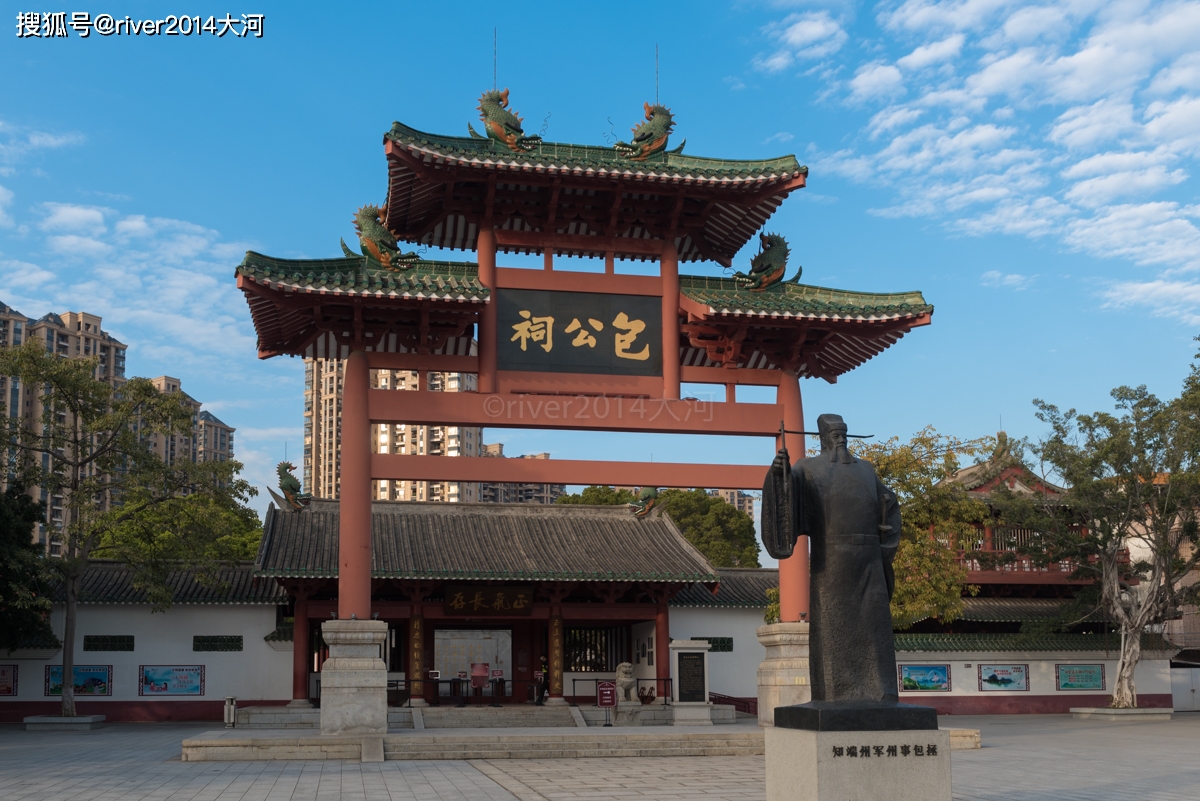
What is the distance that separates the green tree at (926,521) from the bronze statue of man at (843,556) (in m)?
17.2

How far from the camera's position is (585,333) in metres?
17.0

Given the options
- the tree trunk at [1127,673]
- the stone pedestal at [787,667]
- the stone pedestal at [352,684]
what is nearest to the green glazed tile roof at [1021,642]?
the tree trunk at [1127,673]

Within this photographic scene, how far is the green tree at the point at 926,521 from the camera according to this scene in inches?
993

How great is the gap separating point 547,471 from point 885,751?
892cm

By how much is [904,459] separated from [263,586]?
16.0 meters

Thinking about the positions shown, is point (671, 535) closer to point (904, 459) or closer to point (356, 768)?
point (904, 459)

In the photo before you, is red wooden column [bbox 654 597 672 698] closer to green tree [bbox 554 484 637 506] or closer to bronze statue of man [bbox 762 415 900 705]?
Result: bronze statue of man [bbox 762 415 900 705]

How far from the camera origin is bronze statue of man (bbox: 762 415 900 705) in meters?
8.30

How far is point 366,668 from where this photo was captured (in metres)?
15.0

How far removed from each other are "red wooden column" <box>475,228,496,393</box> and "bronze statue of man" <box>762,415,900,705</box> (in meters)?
8.39

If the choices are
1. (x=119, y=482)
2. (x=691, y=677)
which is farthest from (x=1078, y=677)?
(x=119, y=482)

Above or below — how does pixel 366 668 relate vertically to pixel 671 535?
below

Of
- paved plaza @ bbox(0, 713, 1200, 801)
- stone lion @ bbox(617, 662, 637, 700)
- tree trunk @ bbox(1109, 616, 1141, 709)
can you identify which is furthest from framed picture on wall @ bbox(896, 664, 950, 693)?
paved plaza @ bbox(0, 713, 1200, 801)

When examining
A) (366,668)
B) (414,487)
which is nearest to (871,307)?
(366,668)
